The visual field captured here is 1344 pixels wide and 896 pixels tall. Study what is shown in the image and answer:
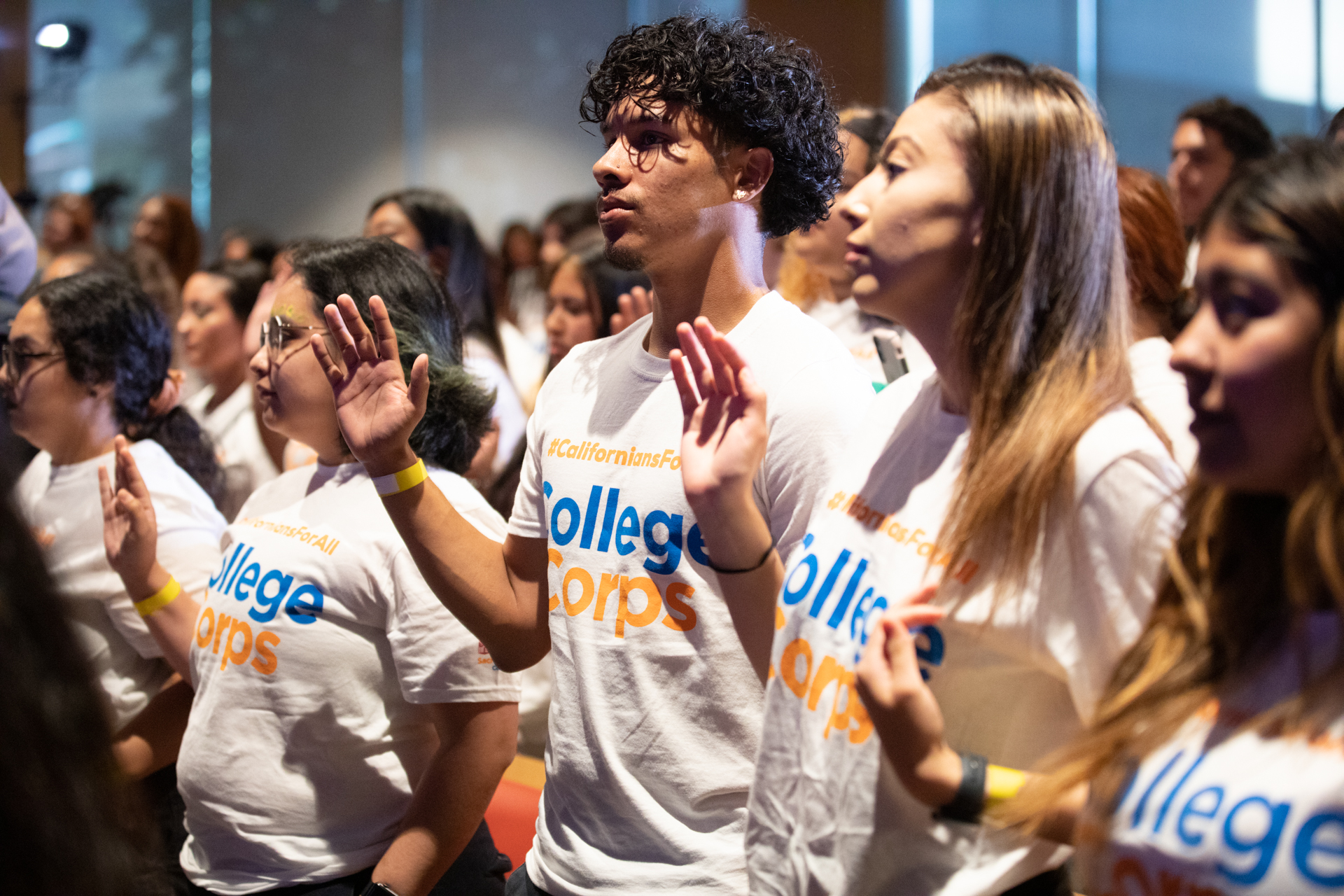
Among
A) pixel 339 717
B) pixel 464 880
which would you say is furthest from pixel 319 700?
pixel 464 880

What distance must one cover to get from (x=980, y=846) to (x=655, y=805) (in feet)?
1.53

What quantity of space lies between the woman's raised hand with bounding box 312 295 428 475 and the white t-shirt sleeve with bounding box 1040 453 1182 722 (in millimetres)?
898

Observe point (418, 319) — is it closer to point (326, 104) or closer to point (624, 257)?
point (624, 257)

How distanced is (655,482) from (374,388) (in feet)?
1.51

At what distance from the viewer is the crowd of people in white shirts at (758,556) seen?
90cm

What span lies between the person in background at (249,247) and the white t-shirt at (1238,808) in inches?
169

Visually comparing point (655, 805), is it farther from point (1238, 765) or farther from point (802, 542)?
point (1238, 765)

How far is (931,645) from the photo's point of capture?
1113 millimetres

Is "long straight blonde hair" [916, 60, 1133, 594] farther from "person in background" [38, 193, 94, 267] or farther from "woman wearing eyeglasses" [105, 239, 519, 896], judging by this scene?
"person in background" [38, 193, 94, 267]

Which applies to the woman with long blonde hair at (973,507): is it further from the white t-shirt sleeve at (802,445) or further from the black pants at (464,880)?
the black pants at (464,880)

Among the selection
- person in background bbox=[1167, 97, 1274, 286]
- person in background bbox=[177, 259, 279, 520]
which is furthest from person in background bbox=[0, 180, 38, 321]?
person in background bbox=[1167, 97, 1274, 286]

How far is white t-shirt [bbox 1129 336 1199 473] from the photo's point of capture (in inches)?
67.6

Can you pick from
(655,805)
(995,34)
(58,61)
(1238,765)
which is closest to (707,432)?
(655,805)

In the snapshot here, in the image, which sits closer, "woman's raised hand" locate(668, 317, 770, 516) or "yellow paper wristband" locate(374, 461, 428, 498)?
"woman's raised hand" locate(668, 317, 770, 516)
